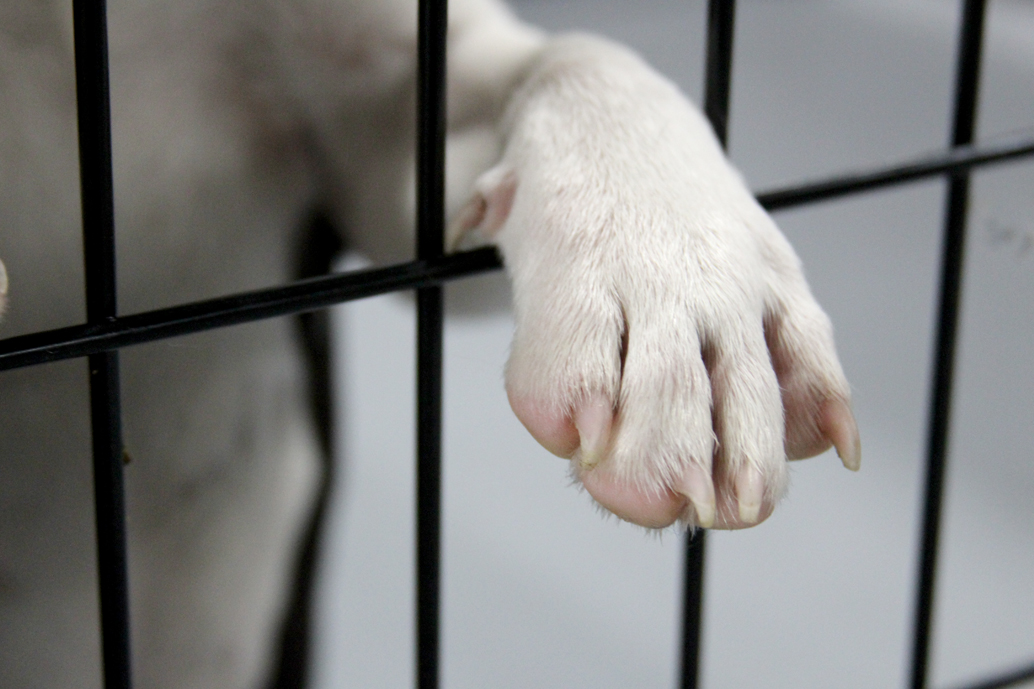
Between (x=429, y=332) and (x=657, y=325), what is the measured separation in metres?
0.08

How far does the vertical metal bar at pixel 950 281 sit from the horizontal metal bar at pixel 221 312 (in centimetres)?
23

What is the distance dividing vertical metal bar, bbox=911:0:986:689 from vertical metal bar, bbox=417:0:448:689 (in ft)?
0.78

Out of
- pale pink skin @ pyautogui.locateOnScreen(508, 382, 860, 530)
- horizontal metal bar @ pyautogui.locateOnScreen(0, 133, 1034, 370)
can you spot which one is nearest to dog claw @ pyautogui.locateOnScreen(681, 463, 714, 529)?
pale pink skin @ pyautogui.locateOnScreen(508, 382, 860, 530)

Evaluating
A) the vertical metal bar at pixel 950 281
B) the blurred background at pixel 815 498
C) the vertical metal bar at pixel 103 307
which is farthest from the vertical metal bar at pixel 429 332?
the blurred background at pixel 815 498

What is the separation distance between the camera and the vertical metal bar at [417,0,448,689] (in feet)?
1.33

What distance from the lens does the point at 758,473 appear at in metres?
0.38

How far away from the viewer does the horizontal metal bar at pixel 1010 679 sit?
0.60 m

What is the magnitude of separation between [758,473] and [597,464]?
0.05 metres

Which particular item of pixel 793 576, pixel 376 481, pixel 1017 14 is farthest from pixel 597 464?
pixel 1017 14

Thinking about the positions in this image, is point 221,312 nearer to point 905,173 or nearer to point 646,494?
point 646,494

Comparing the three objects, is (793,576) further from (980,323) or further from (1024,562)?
(980,323)

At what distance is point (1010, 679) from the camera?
0.60 meters

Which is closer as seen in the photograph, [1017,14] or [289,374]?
[289,374]

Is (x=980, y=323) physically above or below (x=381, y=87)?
below
